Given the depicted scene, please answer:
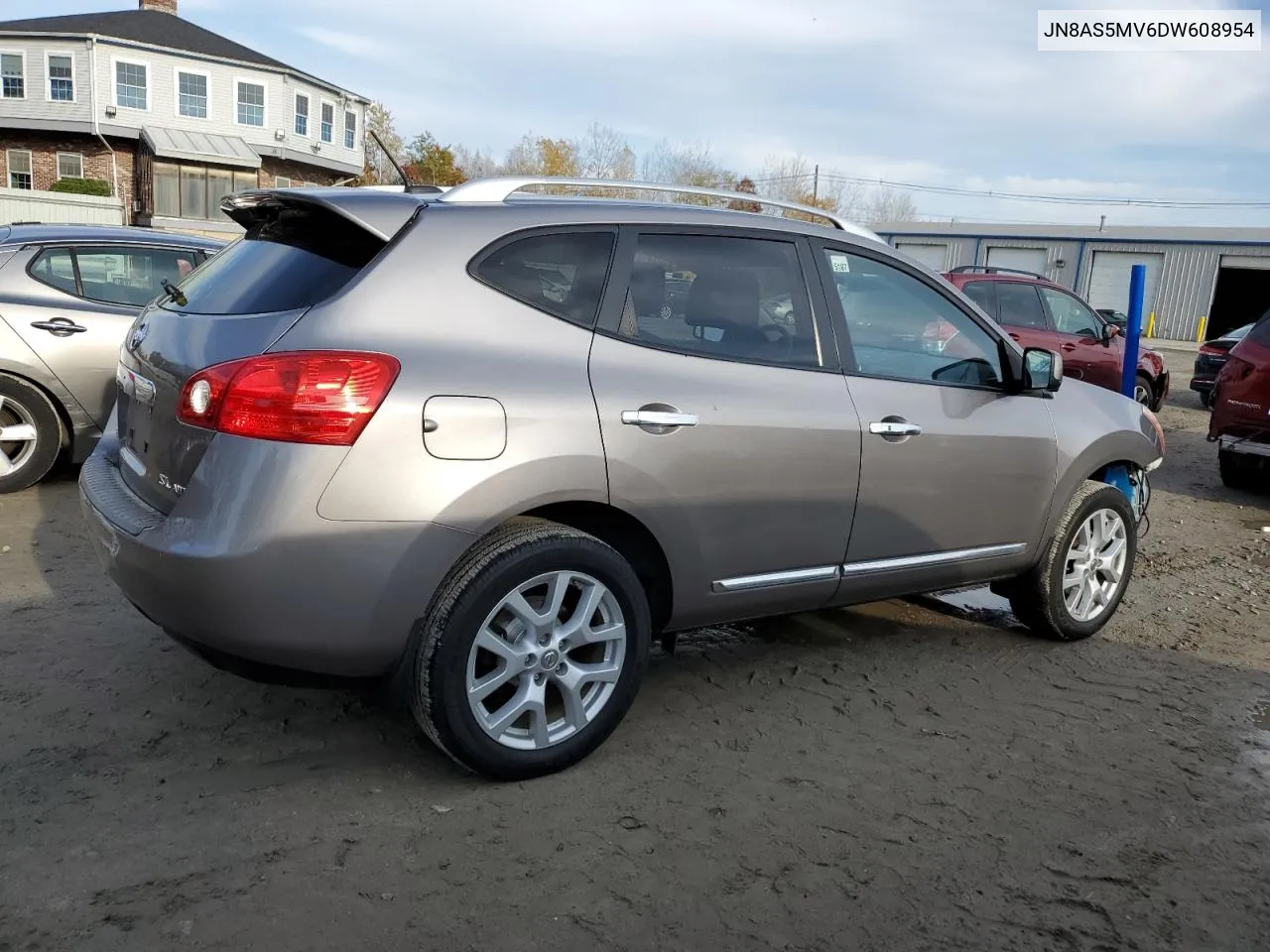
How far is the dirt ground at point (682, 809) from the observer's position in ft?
8.70

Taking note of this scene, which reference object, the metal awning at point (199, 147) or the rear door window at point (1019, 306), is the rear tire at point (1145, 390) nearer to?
the rear door window at point (1019, 306)

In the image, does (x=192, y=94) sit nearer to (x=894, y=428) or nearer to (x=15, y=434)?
(x=15, y=434)

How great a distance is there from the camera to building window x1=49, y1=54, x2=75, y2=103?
37.0 meters

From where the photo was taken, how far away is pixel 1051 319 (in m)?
12.7

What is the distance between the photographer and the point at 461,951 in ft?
8.20

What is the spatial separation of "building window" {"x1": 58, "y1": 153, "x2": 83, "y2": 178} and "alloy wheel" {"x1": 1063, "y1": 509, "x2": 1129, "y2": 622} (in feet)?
135

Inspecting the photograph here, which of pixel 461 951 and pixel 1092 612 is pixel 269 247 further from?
pixel 1092 612

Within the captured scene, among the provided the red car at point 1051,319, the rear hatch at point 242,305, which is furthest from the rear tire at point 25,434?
the red car at point 1051,319

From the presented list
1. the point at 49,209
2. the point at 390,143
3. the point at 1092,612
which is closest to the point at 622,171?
the point at 390,143

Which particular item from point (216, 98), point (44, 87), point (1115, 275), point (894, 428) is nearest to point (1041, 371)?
Answer: point (894, 428)

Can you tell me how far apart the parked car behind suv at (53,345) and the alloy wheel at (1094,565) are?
5492mm

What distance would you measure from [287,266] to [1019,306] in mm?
10973

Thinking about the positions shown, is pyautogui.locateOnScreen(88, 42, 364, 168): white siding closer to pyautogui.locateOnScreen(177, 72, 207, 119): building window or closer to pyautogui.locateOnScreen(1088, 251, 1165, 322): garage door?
pyautogui.locateOnScreen(177, 72, 207, 119): building window

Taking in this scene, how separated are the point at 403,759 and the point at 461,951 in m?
1.03
